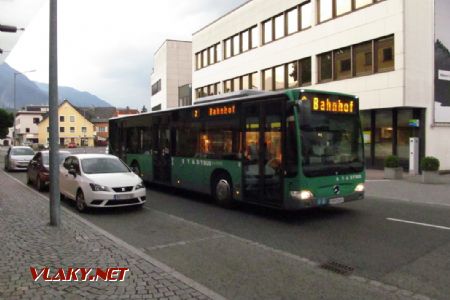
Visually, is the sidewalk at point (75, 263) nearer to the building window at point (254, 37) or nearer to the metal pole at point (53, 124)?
the metal pole at point (53, 124)

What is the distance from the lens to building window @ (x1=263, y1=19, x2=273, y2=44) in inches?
1166

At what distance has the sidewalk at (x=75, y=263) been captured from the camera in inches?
185

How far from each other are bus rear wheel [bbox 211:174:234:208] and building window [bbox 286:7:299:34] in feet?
60.0

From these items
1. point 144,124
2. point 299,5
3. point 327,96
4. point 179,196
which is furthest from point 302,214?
point 299,5

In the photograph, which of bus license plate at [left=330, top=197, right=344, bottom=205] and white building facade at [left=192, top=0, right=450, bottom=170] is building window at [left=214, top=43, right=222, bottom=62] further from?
bus license plate at [left=330, top=197, right=344, bottom=205]

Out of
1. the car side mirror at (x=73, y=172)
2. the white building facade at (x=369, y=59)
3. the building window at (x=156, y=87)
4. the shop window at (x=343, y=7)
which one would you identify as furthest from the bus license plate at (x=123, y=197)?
the building window at (x=156, y=87)

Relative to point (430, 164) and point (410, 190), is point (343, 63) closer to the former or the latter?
point (430, 164)

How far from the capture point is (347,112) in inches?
386

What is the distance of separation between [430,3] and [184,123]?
15.4m

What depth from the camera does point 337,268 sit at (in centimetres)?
594

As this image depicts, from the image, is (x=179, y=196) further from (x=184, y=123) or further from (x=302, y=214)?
(x=302, y=214)

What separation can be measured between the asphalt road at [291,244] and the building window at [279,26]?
1922 cm

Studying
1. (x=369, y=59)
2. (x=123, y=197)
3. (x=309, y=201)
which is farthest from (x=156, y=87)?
(x=309, y=201)

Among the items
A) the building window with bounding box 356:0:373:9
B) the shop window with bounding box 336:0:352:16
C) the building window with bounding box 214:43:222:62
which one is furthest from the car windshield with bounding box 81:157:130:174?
the building window with bounding box 214:43:222:62
